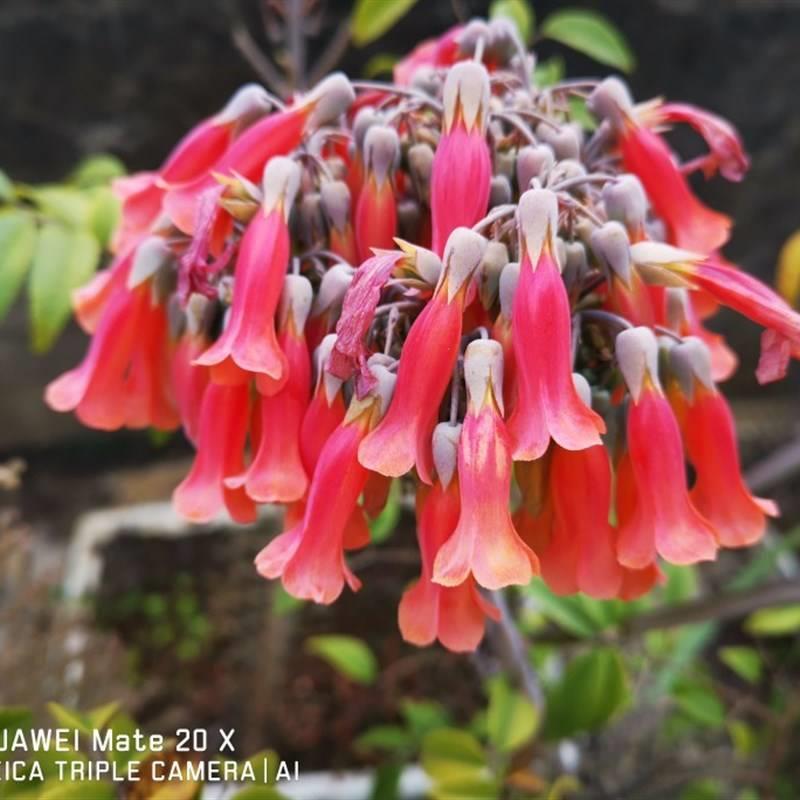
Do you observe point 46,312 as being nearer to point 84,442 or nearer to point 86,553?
point 86,553

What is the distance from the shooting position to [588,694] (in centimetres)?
57

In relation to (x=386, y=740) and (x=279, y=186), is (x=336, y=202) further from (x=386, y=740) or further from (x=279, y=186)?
(x=386, y=740)

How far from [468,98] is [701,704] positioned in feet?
2.00

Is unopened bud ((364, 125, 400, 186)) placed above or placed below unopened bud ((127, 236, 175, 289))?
above

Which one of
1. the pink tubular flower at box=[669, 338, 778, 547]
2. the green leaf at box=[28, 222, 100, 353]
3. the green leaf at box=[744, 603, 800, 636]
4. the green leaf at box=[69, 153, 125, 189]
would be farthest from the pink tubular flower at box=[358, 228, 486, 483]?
the green leaf at box=[744, 603, 800, 636]

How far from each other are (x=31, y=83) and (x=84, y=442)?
1.91ft

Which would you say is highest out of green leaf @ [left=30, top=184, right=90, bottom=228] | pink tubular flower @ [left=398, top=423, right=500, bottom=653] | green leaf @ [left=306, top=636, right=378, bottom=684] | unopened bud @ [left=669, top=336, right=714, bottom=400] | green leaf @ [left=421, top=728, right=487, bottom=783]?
unopened bud @ [left=669, top=336, right=714, bottom=400]

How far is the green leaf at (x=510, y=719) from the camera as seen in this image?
0.60 meters

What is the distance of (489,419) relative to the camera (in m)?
0.28

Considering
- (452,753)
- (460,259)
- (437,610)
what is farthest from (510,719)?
(460,259)

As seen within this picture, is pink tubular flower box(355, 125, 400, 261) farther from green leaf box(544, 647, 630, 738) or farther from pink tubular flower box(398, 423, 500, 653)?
green leaf box(544, 647, 630, 738)

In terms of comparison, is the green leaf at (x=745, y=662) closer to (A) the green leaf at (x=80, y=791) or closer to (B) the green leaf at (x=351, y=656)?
(B) the green leaf at (x=351, y=656)

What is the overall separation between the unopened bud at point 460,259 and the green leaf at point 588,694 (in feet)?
1.26

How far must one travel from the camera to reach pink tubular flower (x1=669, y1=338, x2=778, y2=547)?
34cm
